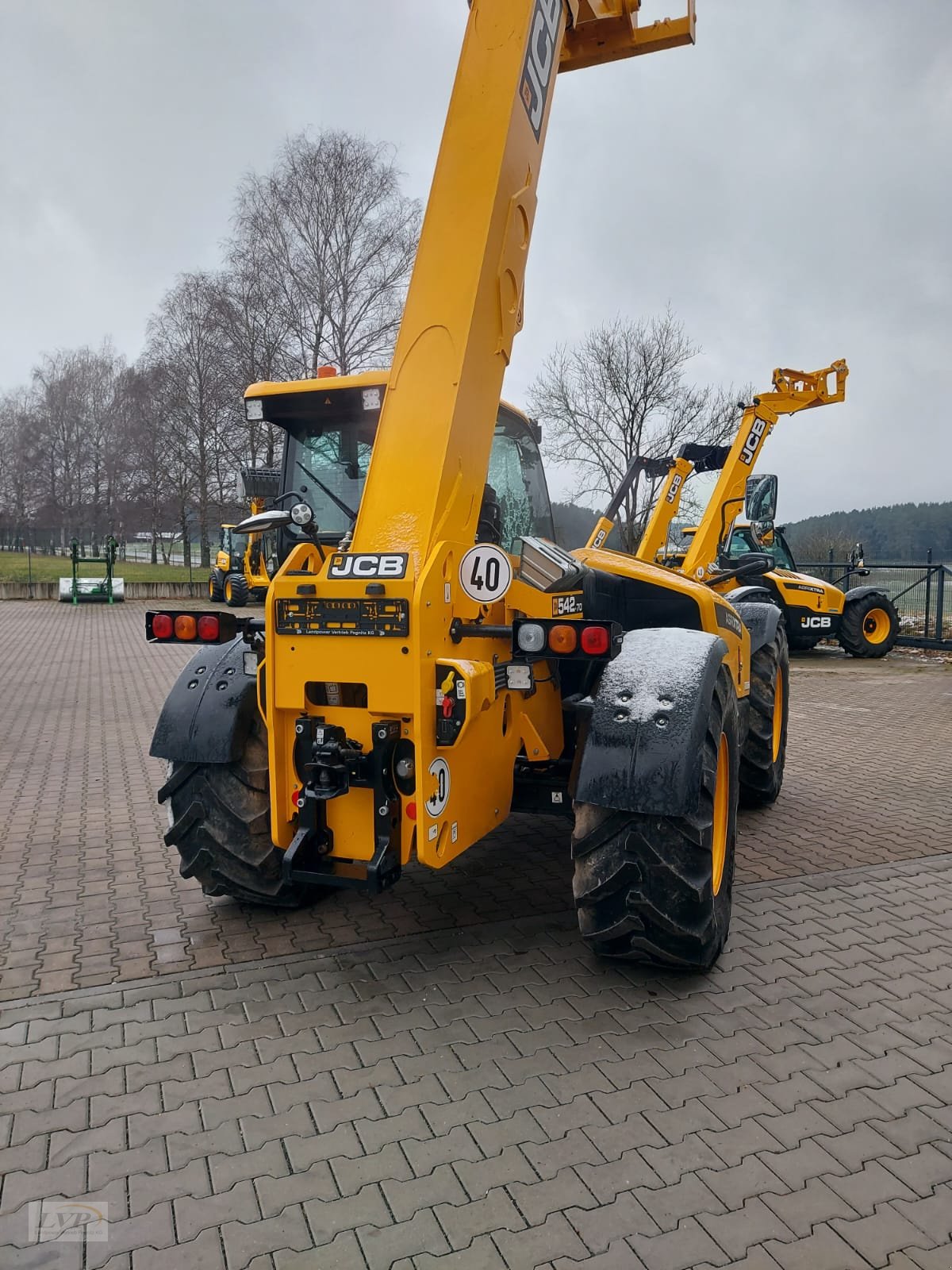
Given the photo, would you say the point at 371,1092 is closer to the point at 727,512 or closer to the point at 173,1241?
the point at 173,1241

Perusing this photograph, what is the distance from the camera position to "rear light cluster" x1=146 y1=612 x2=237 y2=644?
12.8ft

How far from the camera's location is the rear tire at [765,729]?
6.05 m

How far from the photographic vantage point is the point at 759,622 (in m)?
6.46

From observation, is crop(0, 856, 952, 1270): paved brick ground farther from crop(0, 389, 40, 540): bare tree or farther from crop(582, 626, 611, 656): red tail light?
crop(0, 389, 40, 540): bare tree

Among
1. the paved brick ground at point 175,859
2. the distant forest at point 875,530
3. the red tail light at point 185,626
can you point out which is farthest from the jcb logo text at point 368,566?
the distant forest at point 875,530

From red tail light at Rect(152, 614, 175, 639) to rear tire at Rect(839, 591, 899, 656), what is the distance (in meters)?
14.0

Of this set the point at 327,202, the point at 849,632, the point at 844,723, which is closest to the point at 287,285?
the point at 327,202

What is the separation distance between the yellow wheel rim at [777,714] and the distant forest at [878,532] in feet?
47.4

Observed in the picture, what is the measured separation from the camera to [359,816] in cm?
353

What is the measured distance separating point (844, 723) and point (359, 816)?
764 centimetres

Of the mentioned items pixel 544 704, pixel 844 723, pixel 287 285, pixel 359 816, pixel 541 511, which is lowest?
pixel 844 723

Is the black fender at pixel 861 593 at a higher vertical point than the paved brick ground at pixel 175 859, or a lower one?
higher

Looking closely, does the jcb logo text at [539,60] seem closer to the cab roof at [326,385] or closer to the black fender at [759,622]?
the cab roof at [326,385]

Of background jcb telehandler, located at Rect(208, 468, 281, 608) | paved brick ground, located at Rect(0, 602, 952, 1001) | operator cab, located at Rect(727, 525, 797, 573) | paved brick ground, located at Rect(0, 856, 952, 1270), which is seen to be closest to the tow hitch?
paved brick ground, located at Rect(0, 856, 952, 1270)
